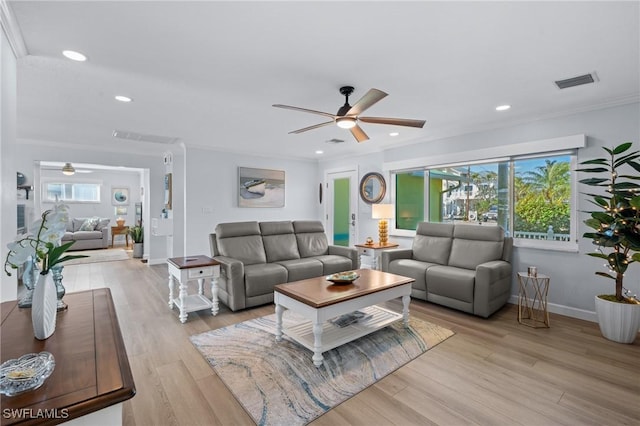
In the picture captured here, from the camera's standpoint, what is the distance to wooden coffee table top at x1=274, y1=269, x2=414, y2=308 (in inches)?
98.2

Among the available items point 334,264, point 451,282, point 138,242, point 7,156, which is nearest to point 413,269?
point 451,282

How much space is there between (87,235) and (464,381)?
9.63 metres

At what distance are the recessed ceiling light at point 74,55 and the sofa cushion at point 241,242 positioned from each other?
7.78ft

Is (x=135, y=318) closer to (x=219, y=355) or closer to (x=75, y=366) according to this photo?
(x=219, y=355)

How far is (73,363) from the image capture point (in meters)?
1.00

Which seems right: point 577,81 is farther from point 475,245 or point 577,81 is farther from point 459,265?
point 459,265

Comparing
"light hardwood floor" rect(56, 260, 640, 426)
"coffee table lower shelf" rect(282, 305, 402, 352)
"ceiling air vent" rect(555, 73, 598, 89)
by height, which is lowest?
"light hardwood floor" rect(56, 260, 640, 426)

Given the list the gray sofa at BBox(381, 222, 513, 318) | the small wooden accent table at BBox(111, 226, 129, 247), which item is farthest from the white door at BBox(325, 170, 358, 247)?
the small wooden accent table at BBox(111, 226, 129, 247)

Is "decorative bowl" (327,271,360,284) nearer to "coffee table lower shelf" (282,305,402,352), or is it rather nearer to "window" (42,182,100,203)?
"coffee table lower shelf" (282,305,402,352)

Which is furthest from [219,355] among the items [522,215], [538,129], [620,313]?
[538,129]

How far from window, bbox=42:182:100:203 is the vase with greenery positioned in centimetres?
986

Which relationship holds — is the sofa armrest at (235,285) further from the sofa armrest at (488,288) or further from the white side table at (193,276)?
the sofa armrest at (488,288)

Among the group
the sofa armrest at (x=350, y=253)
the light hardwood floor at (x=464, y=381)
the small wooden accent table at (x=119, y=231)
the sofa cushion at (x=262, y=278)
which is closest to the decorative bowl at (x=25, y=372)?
the light hardwood floor at (x=464, y=381)

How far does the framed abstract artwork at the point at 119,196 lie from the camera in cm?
962
